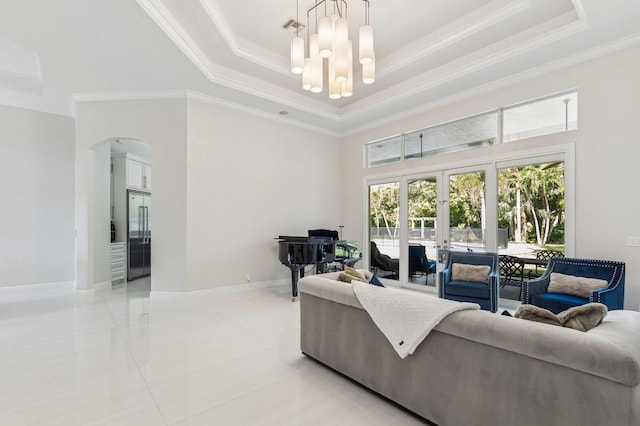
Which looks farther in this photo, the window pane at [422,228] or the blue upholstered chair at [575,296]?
the window pane at [422,228]

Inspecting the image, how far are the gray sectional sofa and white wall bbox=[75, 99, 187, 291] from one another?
12.7 feet

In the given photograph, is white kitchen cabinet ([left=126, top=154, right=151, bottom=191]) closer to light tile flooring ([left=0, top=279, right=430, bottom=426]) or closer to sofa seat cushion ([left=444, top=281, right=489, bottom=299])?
light tile flooring ([left=0, top=279, right=430, bottom=426])

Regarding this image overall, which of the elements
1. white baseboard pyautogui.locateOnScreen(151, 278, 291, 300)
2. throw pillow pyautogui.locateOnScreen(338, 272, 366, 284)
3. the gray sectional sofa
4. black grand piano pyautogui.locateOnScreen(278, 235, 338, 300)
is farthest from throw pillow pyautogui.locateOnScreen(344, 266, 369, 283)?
white baseboard pyautogui.locateOnScreen(151, 278, 291, 300)

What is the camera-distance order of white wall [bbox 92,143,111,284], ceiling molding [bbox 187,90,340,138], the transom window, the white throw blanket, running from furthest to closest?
white wall [bbox 92,143,111,284] < ceiling molding [bbox 187,90,340,138] < the transom window < the white throw blanket

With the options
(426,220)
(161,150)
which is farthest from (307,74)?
(426,220)

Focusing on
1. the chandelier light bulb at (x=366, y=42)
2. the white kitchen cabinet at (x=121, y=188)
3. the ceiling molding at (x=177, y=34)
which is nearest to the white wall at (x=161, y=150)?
Result: the ceiling molding at (x=177, y=34)

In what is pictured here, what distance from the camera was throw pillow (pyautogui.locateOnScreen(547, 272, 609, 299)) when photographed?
3479 mm

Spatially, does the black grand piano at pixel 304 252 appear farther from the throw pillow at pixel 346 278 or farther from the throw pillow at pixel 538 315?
the throw pillow at pixel 538 315

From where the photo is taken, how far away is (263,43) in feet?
15.0

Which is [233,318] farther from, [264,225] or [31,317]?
[31,317]

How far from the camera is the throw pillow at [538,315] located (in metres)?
1.66

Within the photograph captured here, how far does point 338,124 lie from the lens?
6875 mm

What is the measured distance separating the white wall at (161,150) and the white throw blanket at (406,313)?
3.98 meters

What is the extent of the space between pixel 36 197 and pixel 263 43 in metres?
4.92
